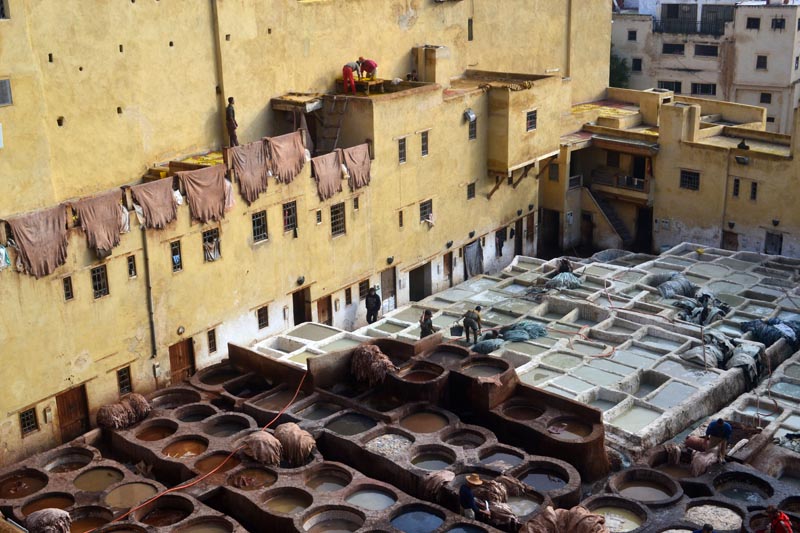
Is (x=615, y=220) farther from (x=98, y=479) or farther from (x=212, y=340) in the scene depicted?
(x=98, y=479)

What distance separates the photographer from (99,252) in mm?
27953

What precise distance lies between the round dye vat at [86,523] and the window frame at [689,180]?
29777 mm

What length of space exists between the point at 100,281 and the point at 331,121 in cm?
1163

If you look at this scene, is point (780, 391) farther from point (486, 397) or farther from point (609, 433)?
point (486, 397)

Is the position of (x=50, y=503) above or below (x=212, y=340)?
below

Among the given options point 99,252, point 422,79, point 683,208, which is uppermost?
point 422,79

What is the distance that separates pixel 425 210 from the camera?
39.8m

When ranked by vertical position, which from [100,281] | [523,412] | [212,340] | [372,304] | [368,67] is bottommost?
[523,412]

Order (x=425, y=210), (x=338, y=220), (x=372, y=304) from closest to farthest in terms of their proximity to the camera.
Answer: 1. (x=338, y=220)
2. (x=372, y=304)
3. (x=425, y=210)

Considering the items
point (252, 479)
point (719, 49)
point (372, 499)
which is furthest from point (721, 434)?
point (719, 49)

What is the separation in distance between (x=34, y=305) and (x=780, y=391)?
22.0 meters

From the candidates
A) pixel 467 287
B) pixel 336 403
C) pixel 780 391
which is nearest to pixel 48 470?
pixel 336 403

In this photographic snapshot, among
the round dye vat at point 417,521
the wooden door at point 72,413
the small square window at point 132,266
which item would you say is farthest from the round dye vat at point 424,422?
the wooden door at point 72,413

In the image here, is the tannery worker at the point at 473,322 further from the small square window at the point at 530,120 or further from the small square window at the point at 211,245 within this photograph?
the small square window at the point at 530,120
